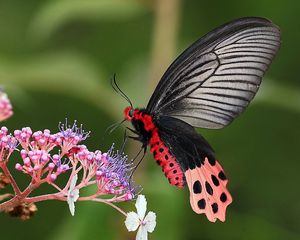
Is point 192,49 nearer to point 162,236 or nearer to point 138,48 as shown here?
point 162,236

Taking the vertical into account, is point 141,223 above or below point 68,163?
below

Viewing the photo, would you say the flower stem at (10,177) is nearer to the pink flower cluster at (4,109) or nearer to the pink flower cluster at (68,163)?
the pink flower cluster at (68,163)

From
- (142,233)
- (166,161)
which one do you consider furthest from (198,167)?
(142,233)

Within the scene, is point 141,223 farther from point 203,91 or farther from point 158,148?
point 203,91

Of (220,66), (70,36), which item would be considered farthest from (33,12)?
→ (220,66)

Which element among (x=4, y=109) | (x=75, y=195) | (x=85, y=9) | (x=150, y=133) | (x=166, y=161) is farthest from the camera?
(x=85, y=9)

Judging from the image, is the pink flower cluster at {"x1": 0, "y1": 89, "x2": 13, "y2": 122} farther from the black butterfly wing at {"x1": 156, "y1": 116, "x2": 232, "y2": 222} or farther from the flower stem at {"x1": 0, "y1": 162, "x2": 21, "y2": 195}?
the black butterfly wing at {"x1": 156, "y1": 116, "x2": 232, "y2": 222}

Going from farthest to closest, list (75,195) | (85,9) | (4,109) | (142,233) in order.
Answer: (85,9) < (4,109) < (142,233) < (75,195)
